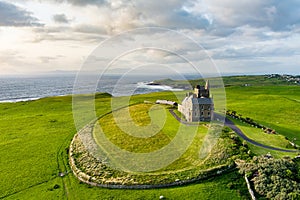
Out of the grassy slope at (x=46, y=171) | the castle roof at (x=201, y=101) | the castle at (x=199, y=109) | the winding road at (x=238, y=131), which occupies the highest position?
the castle roof at (x=201, y=101)

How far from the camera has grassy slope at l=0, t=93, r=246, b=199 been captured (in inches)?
1438

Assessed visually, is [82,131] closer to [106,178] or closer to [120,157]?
[120,157]

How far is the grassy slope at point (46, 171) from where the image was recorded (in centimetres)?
3653

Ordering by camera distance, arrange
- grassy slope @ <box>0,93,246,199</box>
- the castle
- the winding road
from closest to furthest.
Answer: grassy slope @ <box>0,93,246,199</box>
the winding road
the castle

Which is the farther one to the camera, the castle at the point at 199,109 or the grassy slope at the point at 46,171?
the castle at the point at 199,109

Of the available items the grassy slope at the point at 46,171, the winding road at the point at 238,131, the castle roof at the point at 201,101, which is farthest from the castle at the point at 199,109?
the grassy slope at the point at 46,171

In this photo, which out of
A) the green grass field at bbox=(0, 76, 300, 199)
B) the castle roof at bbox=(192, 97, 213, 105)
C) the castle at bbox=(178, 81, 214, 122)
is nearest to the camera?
the green grass field at bbox=(0, 76, 300, 199)

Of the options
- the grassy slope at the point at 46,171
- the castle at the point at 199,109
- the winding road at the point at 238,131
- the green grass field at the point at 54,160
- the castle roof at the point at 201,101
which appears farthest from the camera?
the castle roof at the point at 201,101

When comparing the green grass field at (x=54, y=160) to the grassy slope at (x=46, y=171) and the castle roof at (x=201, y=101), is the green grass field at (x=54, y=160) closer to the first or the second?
the grassy slope at (x=46, y=171)

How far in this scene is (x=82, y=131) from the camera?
64688 mm

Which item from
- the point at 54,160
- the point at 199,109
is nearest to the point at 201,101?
the point at 199,109

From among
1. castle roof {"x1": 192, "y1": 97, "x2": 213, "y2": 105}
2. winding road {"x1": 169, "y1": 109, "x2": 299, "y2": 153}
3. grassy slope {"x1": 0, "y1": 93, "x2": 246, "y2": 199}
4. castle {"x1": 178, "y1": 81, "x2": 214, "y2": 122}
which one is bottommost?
grassy slope {"x1": 0, "y1": 93, "x2": 246, "y2": 199}

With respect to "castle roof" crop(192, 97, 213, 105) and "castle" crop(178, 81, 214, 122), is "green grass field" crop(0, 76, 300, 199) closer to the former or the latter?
"castle" crop(178, 81, 214, 122)

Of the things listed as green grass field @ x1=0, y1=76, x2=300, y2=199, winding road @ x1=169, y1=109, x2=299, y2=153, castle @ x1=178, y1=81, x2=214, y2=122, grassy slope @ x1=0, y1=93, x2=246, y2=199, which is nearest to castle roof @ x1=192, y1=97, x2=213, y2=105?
castle @ x1=178, y1=81, x2=214, y2=122
